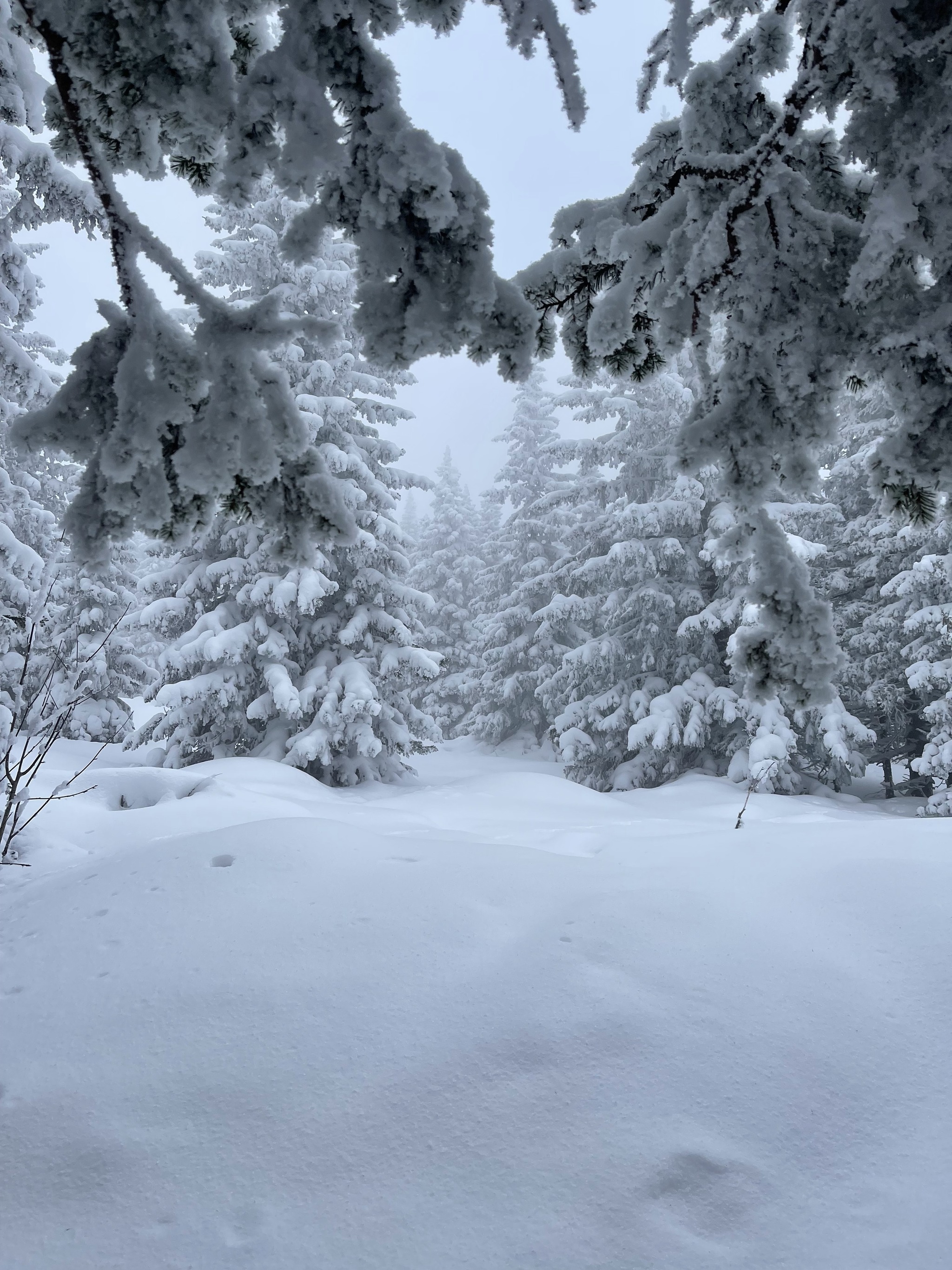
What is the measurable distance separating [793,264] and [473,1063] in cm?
299

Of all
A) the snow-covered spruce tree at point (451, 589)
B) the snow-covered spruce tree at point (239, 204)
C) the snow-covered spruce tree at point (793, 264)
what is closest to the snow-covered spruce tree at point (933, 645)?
the snow-covered spruce tree at point (793, 264)

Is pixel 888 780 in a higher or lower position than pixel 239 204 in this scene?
lower

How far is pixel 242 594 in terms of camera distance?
12992 mm

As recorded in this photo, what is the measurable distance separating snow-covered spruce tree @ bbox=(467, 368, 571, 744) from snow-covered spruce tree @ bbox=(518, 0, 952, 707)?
15.8 m

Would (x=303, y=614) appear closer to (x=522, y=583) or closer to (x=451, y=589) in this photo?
(x=522, y=583)

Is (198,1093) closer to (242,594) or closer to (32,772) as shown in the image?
(32,772)

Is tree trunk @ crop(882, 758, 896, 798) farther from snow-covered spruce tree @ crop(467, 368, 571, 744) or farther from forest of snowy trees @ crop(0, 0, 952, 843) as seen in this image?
forest of snowy trees @ crop(0, 0, 952, 843)

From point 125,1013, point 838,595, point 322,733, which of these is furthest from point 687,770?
point 125,1013

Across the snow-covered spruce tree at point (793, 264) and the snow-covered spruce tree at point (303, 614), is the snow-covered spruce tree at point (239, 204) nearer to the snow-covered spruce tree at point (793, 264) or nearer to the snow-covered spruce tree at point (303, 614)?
the snow-covered spruce tree at point (793, 264)

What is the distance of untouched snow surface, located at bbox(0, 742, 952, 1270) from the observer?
1.97 m

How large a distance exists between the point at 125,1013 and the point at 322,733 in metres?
9.81

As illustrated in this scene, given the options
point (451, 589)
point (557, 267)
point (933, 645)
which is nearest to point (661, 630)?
point (933, 645)

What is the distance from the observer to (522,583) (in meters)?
21.2

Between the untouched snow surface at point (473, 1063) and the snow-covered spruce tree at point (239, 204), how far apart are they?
1974mm
